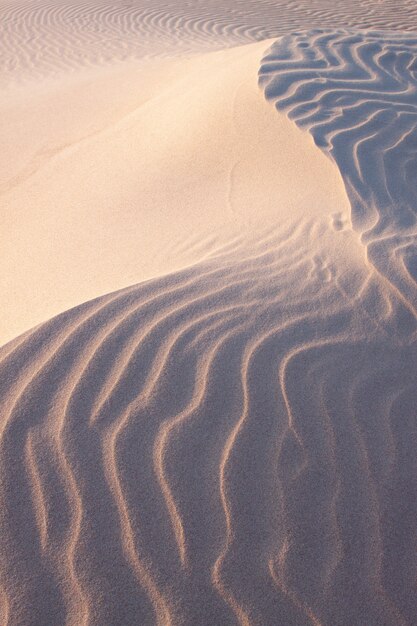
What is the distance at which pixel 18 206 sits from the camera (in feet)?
15.7

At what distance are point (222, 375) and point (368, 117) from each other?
→ 10.9ft

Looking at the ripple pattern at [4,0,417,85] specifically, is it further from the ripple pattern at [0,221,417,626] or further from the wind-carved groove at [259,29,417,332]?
the ripple pattern at [0,221,417,626]

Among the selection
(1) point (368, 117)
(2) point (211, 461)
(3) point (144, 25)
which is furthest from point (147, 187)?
(3) point (144, 25)

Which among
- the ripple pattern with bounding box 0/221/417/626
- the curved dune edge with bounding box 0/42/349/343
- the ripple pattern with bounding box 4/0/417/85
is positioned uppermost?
the ripple pattern with bounding box 4/0/417/85

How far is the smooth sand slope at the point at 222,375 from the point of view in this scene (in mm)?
1890

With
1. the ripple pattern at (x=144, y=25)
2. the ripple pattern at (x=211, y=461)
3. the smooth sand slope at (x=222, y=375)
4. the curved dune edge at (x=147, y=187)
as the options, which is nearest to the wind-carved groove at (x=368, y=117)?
the smooth sand slope at (x=222, y=375)

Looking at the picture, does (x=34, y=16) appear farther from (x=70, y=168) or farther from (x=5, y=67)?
(x=70, y=168)

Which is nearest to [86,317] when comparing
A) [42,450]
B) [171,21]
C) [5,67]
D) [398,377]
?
[42,450]

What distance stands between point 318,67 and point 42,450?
5.00 metres

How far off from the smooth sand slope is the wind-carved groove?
0.03m

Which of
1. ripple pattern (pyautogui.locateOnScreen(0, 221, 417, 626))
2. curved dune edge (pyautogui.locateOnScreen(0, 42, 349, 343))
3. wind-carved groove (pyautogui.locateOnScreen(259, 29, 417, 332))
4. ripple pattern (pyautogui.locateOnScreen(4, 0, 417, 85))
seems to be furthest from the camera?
ripple pattern (pyautogui.locateOnScreen(4, 0, 417, 85))

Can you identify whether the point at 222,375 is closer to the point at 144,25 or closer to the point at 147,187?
the point at 147,187

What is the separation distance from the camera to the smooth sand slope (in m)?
1.89

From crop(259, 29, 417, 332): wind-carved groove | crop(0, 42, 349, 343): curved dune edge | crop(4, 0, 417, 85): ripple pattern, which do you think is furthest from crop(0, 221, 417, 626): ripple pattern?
crop(4, 0, 417, 85): ripple pattern
